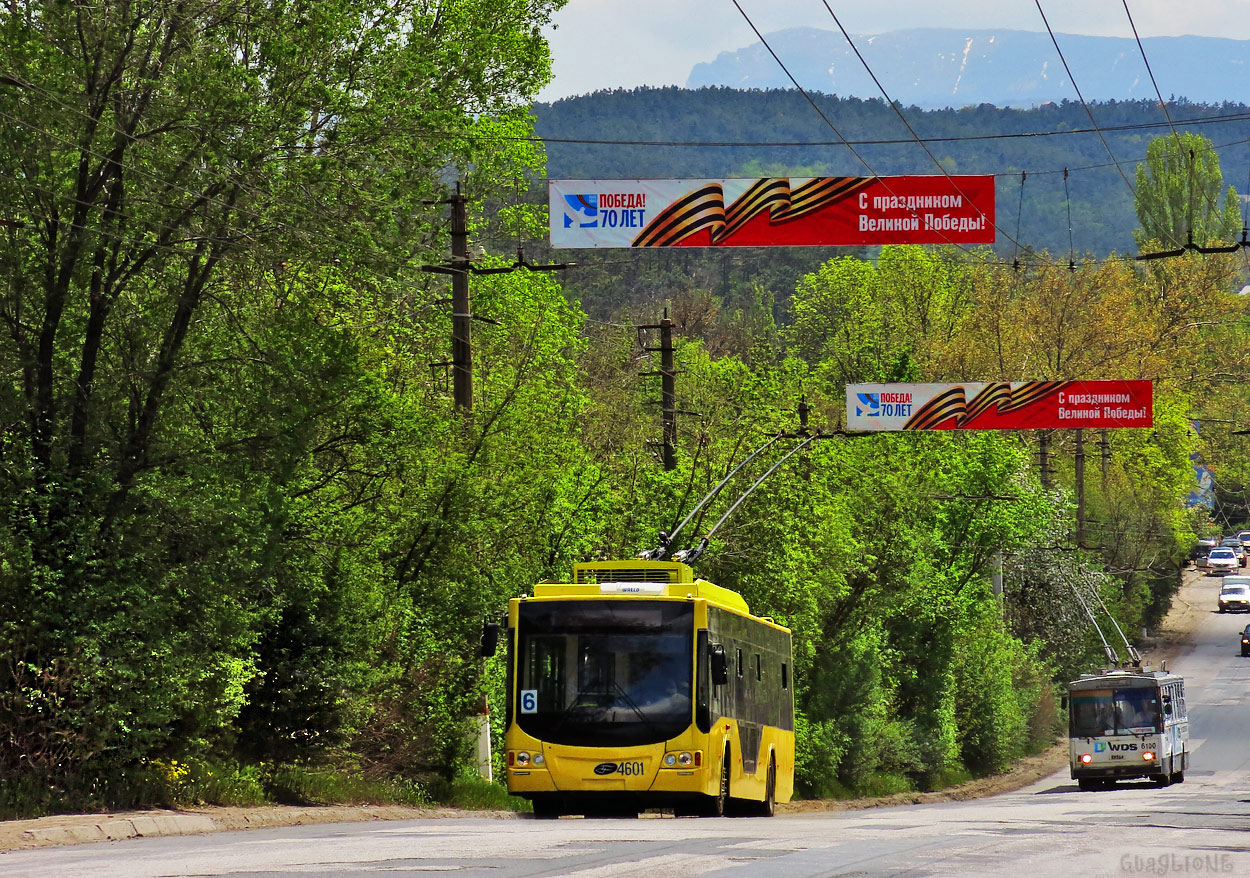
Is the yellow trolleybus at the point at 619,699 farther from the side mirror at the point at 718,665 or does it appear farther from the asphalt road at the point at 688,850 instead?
the asphalt road at the point at 688,850

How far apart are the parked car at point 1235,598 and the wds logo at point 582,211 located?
253 feet

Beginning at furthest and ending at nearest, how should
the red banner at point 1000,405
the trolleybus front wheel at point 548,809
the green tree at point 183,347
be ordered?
the red banner at point 1000,405 < the trolleybus front wheel at point 548,809 < the green tree at point 183,347

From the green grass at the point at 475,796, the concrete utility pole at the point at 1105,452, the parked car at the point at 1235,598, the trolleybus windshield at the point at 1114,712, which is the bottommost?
the parked car at the point at 1235,598

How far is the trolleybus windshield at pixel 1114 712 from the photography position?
44781 millimetres

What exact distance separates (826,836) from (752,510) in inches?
796

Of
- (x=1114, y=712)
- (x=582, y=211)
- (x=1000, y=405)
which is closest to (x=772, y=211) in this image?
(x=582, y=211)

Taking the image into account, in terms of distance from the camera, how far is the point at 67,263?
21.3 metres

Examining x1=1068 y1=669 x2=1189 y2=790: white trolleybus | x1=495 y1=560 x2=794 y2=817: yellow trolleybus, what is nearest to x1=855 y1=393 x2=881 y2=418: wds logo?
x1=1068 y1=669 x2=1189 y2=790: white trolleybus

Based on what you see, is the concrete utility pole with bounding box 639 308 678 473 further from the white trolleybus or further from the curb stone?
the white trolleybus

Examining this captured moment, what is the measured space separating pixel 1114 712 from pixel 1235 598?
5483 cm

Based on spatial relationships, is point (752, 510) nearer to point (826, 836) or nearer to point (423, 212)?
point (423, 212)

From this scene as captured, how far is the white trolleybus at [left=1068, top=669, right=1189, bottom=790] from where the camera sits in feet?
147
